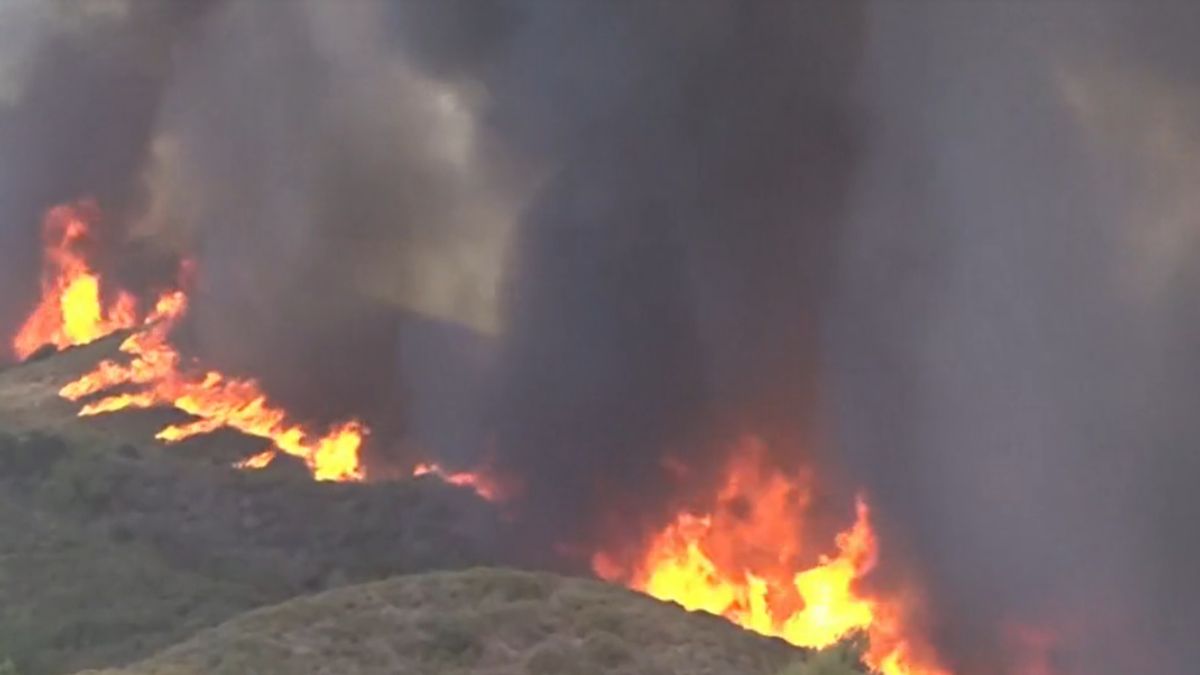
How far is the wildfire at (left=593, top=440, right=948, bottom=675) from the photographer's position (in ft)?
91.0

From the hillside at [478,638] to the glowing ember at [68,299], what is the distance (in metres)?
35.3

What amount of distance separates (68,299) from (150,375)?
1491cm

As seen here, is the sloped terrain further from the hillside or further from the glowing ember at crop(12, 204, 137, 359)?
the glowing ember at crop(12, 204, 137, 359)

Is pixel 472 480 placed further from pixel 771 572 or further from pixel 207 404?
pixel 207 404

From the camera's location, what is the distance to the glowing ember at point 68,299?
5422 cm

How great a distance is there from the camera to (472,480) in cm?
3378

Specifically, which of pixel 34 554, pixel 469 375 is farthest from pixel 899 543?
pixel 34 554

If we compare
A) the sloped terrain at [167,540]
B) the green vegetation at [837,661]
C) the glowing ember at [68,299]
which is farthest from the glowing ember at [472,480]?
the glowing ember at [68,299]

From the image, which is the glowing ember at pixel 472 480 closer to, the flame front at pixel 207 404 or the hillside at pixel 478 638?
the flame front at pixel 207 404

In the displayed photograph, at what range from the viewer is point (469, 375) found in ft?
123

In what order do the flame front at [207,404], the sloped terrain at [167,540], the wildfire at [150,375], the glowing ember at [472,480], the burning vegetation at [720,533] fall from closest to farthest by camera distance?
the sloped terrain at [167,540] → the burning vegetation at [720,533] → the glowing ember at [472,480] → the flame front at [207,404] → the wildfire at [150,375]

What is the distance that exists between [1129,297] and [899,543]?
243 inches

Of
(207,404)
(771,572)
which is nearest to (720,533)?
(771,572)

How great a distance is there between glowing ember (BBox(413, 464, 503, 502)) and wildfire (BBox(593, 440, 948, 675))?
3195 millimetres
